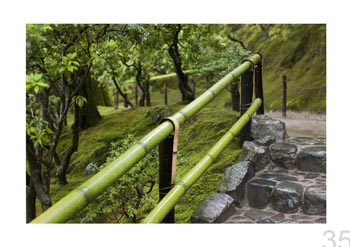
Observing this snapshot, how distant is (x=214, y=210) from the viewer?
2.10 m

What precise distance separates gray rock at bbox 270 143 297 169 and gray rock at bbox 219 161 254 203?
0.24 meters

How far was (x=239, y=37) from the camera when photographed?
305 inches

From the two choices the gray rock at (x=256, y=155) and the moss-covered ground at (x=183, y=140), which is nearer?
the gray rock at (x=256, y=155)

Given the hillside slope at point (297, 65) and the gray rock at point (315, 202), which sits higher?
the hillside slope at point (297, 65)

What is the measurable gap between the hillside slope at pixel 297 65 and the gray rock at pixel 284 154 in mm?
2812

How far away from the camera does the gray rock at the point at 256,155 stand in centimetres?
262

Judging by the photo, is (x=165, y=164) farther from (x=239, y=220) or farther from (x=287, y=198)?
(x=287, y=198)

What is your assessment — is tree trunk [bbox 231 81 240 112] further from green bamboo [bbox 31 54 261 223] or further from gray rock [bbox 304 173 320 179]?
green bamboo [bbox 31 54 261 223]

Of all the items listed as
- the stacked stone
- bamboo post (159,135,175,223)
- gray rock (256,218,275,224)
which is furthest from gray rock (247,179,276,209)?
bamboo post (159,135,175,223)

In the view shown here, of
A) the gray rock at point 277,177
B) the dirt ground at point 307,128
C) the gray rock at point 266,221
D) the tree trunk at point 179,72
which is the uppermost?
the tree trunk at point 179,72

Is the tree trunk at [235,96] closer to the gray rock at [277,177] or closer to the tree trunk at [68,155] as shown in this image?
the tree trunk at [68,155]

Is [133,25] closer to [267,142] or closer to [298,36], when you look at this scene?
[267,142]

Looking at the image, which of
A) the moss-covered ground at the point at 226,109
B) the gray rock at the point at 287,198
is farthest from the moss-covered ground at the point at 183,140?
the gray rock at the point at 287,198
